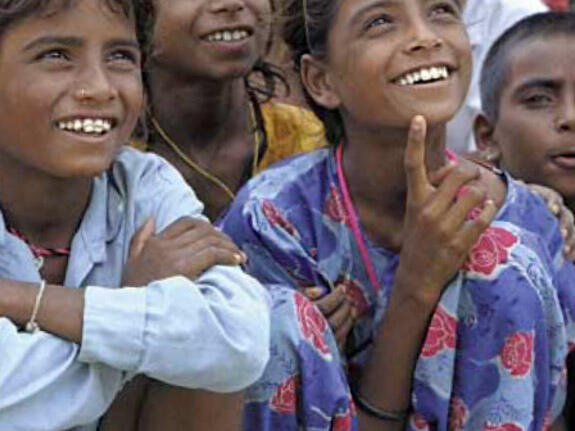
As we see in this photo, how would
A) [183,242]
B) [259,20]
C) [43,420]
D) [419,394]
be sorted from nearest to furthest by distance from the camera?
[43,420] < [183,242] < [419,394] < [259,20]

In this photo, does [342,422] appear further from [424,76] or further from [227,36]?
[227,36]

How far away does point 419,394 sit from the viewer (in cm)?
246

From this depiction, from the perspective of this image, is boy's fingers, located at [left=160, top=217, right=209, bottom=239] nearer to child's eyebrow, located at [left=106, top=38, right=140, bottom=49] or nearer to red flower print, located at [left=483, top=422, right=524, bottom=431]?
child's eyebrow, located at [left=106, top=38, right=140, bottom=49]

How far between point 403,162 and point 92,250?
65cm

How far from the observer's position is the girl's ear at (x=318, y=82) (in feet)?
8.78

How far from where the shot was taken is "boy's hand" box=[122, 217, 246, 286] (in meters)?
2.14

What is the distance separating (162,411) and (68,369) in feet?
0.83

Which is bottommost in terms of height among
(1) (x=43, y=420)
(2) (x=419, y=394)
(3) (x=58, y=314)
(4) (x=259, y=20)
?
(2) (x=419, y=394)

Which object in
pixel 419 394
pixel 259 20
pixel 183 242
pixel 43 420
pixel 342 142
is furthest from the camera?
pixel 259 20

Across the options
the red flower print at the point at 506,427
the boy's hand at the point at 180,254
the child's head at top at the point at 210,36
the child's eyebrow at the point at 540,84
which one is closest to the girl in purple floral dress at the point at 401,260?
the red flower print at the point at 506,427

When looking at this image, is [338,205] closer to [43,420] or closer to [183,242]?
[183,242]

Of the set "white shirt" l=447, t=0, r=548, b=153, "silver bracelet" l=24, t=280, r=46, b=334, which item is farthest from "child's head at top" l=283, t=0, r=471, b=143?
"white shirt" l=447, t=0, r=548, b=153

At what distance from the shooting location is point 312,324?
2.32 m

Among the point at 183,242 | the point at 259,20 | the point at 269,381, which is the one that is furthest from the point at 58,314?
the point at 259,20
